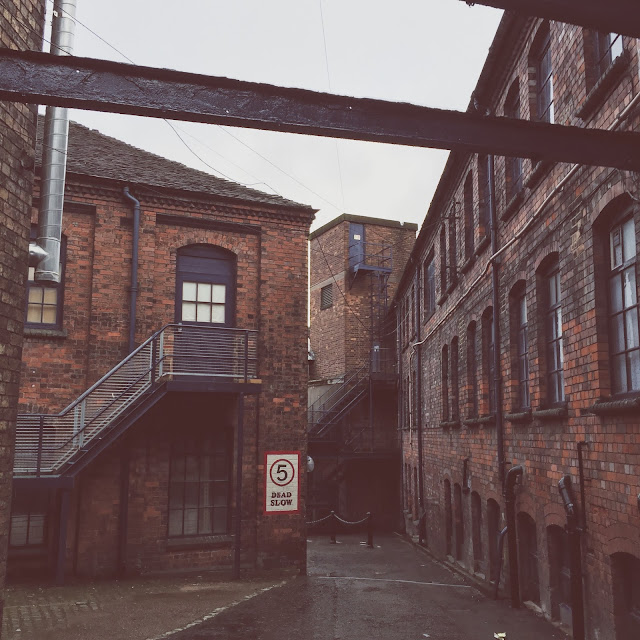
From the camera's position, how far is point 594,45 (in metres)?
7.17

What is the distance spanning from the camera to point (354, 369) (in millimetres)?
25328

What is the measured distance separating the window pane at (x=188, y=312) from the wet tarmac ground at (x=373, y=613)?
16.6 ft

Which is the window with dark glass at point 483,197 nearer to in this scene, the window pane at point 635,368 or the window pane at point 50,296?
the window pane at point 635,368

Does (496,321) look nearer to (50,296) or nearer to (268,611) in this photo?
(268,611)

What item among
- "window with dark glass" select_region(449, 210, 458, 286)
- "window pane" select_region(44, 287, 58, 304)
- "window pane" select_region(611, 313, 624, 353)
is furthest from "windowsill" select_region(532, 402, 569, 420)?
"window pane" select_region(44, 287, 58, 304)

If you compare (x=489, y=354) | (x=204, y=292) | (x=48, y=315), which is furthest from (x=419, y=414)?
(x=48, y=315)

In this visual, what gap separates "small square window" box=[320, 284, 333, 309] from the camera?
1064 inches

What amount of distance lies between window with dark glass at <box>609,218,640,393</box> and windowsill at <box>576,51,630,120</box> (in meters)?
1.29

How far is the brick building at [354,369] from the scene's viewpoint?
22688 millimetres

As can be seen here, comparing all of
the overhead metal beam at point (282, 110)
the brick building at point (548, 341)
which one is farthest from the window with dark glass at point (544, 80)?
the overhead metal beam at point (282, 110)

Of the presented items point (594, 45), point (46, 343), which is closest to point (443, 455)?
point (46, 343)

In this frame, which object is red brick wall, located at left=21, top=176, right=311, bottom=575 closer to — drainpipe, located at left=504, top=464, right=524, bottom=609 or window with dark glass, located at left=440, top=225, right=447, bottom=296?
window with dark glass, located at left=440, top=225, right=447, bottom=296

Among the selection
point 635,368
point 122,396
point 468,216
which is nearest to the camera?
point 635,368

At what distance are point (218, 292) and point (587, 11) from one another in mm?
9677
